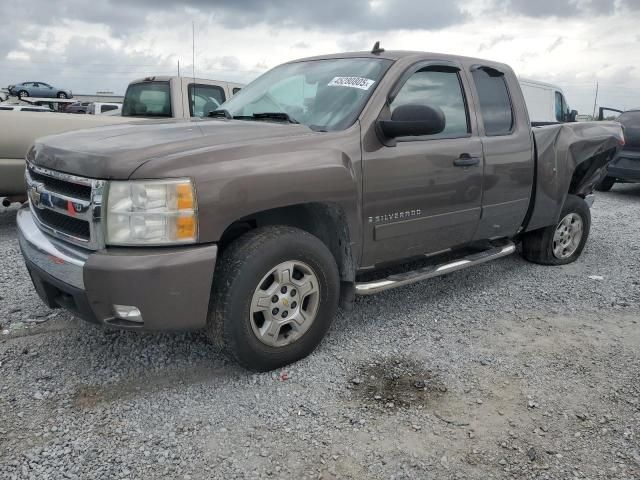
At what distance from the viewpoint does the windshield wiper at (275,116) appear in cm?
355

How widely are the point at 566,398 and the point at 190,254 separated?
7.10 ft

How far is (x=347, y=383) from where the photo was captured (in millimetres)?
3088

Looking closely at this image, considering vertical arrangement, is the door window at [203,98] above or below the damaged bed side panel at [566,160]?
above

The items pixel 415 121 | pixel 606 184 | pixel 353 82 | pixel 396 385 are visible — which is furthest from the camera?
pixel 606 184

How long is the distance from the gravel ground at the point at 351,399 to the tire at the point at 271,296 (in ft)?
0.60

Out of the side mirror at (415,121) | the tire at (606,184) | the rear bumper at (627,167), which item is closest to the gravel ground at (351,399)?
the side mirror at (415,121)

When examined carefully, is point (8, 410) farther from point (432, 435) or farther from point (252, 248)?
point (432, 435)

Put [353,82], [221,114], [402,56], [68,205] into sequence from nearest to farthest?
[68,205] < [353,82] < [402,56] < [221,114]

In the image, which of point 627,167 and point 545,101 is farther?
point 545,101

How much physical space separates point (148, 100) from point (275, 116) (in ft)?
16.6

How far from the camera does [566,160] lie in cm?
492

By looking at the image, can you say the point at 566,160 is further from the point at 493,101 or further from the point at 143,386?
the point at 143,386

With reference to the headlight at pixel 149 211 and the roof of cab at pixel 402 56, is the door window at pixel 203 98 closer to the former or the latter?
the roof of cab at pixel 402 56

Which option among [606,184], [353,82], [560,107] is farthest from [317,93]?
[560,107]
